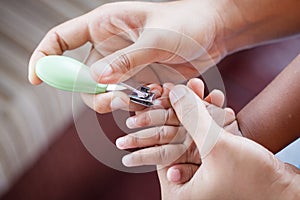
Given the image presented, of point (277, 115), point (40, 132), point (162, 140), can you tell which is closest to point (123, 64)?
point (162, 140)

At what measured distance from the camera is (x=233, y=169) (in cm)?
61

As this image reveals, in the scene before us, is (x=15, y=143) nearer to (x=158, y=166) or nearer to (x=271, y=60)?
(x=158, y=166)

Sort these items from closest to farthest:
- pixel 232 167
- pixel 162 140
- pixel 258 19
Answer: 1. pixel 232 167
2. pixel 162 140
3. pixel 258 19

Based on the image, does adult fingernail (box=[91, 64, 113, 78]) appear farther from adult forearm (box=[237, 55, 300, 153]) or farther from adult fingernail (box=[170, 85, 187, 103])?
adult forearm (box=[237, 55, 300, 153])

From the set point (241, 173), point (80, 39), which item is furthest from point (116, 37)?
point (241, 173)

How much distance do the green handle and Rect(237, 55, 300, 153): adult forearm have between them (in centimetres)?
22

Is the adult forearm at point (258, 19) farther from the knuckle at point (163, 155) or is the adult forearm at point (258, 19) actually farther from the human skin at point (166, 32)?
the knuckle at point (163, 155)

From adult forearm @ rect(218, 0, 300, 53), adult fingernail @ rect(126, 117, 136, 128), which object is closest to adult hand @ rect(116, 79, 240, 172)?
adult fingernail @ rect(126, 117, 136, 128)

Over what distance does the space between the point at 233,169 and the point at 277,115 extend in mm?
164

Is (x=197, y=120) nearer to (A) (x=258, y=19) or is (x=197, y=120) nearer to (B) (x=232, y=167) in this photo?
(B) (x=232, y=167)

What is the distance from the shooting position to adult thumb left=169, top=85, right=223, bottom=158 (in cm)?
61

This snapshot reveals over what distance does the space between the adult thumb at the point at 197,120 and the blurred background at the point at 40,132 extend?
293 mm

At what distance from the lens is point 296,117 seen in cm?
74

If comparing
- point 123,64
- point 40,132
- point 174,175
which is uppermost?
point 123,64
